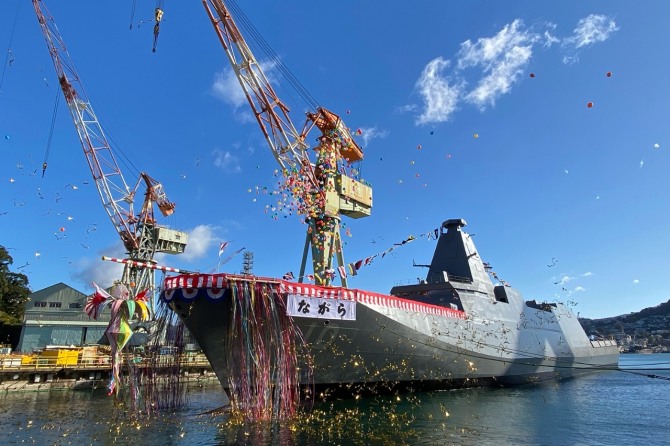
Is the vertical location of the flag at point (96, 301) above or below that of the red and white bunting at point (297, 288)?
below

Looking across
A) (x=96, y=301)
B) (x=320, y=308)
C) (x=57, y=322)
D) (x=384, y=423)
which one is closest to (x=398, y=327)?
(x=320, y=308)

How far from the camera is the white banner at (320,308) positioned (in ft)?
51.5

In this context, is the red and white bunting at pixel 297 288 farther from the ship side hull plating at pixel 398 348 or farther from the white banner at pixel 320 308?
the ship side hull plating at pixel 398 348

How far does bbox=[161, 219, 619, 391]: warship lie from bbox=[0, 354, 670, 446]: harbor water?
133 cm

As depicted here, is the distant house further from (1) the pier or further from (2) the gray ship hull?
(2) the gray ship hull

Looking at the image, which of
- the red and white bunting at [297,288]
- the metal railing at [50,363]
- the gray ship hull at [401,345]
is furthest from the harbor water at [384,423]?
the metal railing at [50,363]

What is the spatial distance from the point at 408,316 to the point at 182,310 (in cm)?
994

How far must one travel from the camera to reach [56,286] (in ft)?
161

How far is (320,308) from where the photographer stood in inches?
650

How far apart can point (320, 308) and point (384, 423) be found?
455cm

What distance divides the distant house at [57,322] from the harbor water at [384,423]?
23.2 m

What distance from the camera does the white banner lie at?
15695 mm

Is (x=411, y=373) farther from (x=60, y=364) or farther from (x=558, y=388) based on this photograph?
(x=60, y=364)

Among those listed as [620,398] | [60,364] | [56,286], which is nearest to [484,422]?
[620,398]
